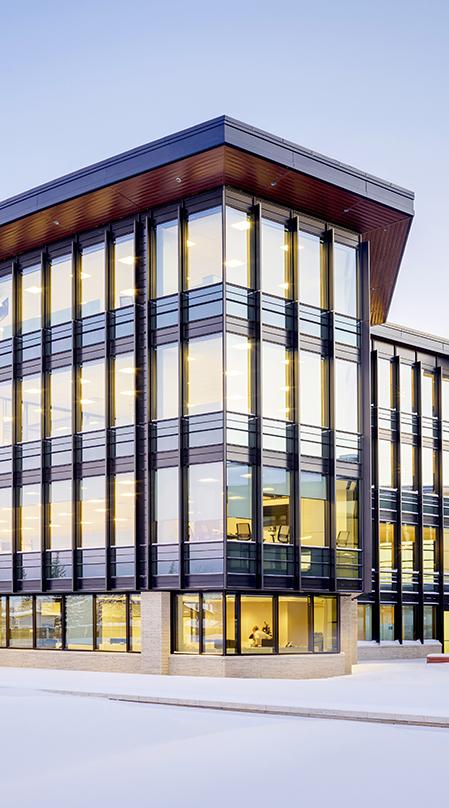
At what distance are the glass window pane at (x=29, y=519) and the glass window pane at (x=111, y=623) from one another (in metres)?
3.58

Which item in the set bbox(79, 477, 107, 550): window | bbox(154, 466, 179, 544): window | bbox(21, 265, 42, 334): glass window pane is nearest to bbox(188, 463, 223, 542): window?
bbox(154, 466, 179, 544): window

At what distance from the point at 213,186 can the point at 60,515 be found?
1213 cm

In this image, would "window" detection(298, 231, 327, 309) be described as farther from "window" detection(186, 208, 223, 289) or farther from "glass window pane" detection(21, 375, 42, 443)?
"glass window pane" detection(21, 375, 42, 443)

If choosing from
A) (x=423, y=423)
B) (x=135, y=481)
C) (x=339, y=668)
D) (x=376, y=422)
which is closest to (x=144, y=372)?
(x=135, y=481)

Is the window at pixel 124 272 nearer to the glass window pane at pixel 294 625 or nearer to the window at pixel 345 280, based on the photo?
the window at pixel 345 280

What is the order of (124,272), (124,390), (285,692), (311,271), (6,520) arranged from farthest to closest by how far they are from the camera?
1. (6,520)
2. (124,272)
3. (124,390)
4. (311,271)
5. (285,692)

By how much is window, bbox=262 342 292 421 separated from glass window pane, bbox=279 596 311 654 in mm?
5564

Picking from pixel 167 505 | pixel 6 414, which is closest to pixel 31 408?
pixel 6 414

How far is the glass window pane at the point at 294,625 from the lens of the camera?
33.5 m

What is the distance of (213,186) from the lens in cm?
3362

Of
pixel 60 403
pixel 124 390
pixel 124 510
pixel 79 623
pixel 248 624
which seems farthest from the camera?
pixel 60 403

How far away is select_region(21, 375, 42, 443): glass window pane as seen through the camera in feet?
128

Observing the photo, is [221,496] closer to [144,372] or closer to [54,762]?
[144,372]

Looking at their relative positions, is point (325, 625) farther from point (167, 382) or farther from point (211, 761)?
point (211, 761)
